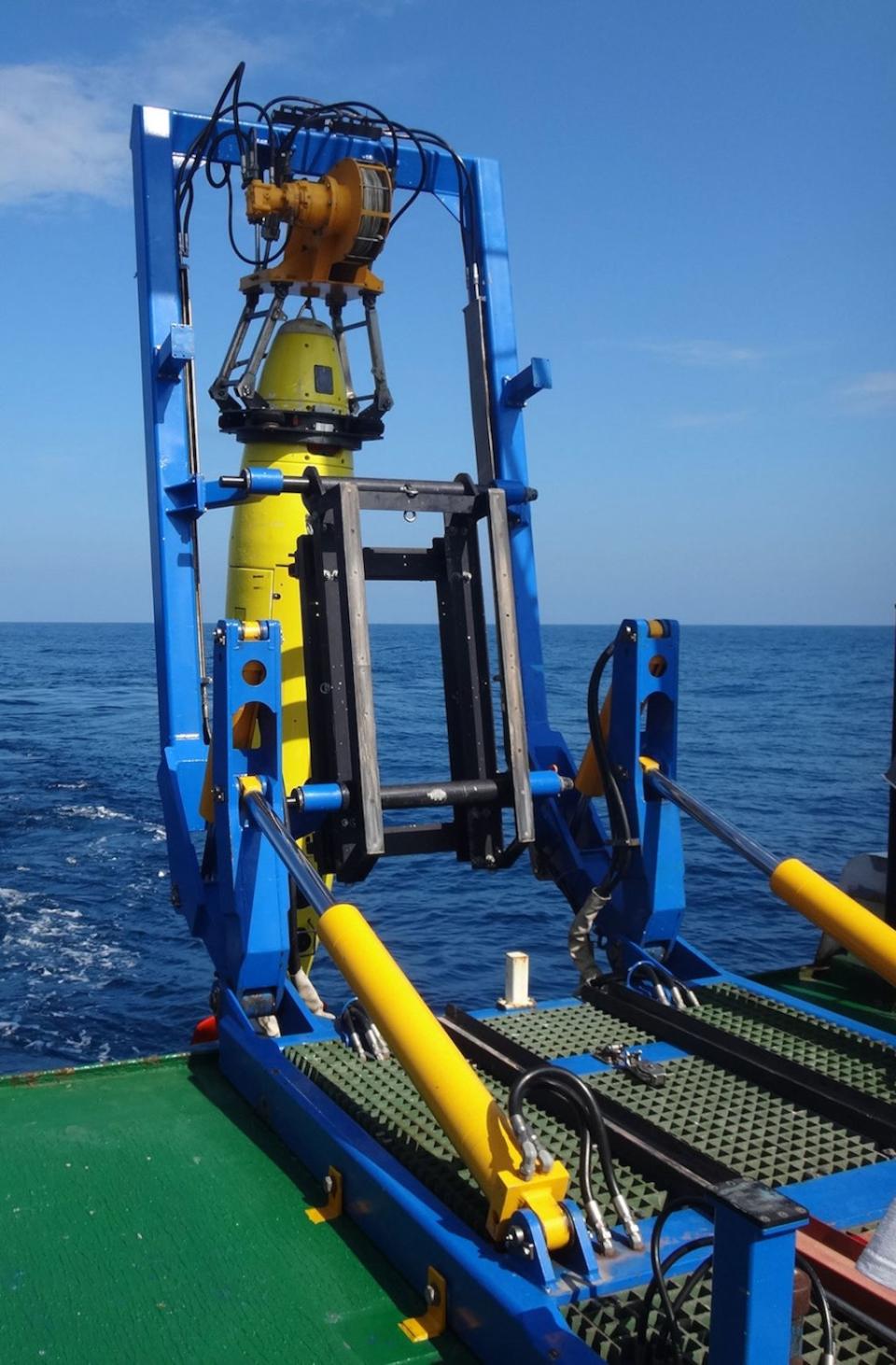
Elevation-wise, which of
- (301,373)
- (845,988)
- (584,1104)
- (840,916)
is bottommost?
(845,988)

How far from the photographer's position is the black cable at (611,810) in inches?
218

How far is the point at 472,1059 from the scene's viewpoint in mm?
4660

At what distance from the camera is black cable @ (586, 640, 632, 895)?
5.55 metres

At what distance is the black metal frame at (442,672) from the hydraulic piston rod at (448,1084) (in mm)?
1341

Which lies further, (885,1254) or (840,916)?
(840,916)

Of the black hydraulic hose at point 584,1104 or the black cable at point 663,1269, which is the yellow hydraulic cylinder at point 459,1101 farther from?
the black cable at point 663,1269

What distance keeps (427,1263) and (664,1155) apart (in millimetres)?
795

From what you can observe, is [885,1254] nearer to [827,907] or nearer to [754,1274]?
[754,1274]

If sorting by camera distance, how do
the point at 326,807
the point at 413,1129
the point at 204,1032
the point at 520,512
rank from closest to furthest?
the point at 413,1129, the point at 326,807, the point at 204,1032, the point at 520,512

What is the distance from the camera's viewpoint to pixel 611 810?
5.59m

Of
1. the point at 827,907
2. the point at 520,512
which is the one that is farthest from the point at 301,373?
the point at 827,907

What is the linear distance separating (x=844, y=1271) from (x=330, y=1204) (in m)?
1.65

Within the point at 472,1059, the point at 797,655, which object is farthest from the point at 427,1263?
the point at 797,655

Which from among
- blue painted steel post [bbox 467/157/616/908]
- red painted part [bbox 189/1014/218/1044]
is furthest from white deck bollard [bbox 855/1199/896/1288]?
red painted part [bbox 189/1014/218/1044]
